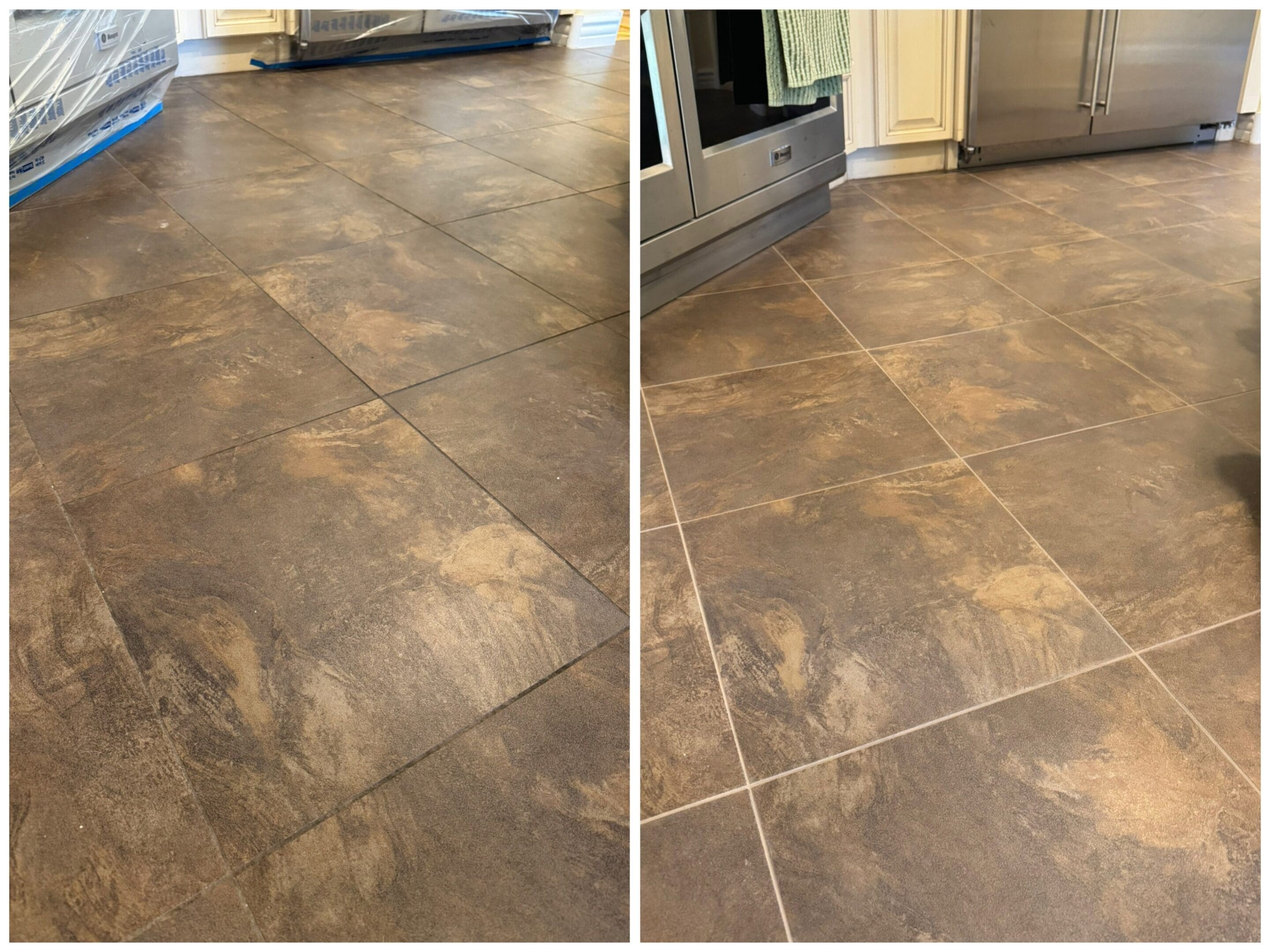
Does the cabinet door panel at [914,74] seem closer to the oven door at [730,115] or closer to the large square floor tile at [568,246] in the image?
the oven door at [730,115]

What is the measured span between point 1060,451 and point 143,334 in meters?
1.57

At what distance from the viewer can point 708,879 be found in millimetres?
791

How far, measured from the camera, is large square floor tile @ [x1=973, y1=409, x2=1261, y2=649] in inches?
42.1

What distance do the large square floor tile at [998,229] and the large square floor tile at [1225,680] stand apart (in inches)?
53.4

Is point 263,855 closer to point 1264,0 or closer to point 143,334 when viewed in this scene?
point 143,334

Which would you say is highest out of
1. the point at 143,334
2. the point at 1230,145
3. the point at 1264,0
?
the point at 1264,0

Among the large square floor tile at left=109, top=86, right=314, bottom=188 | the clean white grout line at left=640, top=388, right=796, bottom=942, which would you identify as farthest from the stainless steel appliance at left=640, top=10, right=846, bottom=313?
the large square floor tile at left=109, top=86, right=314, bottom=188

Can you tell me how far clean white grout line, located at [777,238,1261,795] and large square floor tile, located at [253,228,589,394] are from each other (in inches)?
26.1

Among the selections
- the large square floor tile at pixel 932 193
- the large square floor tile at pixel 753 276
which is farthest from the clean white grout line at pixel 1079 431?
the large square floor tile at pixel 932 193

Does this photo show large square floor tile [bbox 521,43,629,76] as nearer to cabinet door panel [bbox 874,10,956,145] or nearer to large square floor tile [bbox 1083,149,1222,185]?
cabinet door panel [bbox 874,10,956,145]

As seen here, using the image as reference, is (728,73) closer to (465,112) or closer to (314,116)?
(465,112)

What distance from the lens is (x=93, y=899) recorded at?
2.35 feet

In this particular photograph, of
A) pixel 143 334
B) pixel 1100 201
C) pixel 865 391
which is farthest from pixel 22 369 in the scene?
pixel 1100 201

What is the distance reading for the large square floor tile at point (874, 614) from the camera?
3.11 ft
